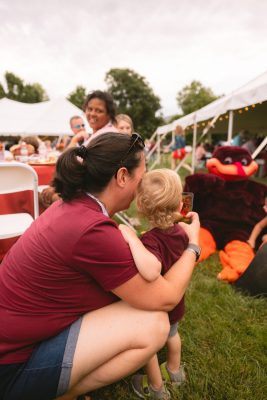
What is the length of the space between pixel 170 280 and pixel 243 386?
2.43 ft

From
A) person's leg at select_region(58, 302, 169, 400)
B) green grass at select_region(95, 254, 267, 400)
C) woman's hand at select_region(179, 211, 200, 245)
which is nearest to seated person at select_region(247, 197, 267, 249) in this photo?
green grass at select_region(95, 254, 267, 400)

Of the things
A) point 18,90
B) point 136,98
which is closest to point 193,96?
point 136,98

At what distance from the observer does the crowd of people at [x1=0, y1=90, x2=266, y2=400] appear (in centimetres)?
111

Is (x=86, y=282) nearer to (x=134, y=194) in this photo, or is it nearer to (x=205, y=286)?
(x=134, y=194)

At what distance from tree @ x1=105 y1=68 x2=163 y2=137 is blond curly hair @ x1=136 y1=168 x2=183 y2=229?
40.7 metres

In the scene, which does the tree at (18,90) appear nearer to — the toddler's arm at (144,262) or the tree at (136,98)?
the tree at (136,98)

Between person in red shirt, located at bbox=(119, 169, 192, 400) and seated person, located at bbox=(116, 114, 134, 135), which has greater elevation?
seated person, located at bbox=(116, 114, 134, 135)

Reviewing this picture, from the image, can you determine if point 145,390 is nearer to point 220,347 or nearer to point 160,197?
point 220,347

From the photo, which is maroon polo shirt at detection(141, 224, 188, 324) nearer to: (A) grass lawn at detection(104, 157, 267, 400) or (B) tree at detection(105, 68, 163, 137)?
(A) grass lawn at detection(104, 157, 267, 400)

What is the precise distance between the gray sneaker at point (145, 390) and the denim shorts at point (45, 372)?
0.50 m

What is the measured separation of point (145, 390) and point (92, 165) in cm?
119

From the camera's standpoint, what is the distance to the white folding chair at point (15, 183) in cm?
211

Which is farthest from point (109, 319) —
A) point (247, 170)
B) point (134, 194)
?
point (247, 170)

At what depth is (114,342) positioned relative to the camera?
122cm
